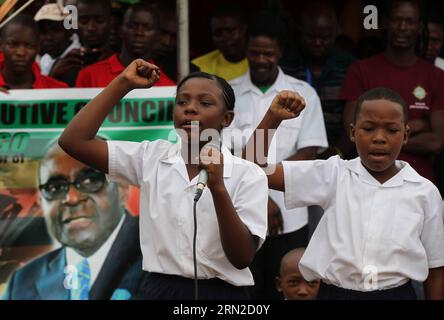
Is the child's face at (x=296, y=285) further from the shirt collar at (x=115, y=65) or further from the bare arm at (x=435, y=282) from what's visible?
the shirt collar at (x=115, y=65)

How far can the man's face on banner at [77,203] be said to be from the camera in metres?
6.39

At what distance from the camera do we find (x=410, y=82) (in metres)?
6.39

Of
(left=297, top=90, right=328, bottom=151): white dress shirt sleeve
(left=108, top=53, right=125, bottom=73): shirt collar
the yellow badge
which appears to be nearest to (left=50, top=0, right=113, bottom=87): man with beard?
(left=108, top=53, right=125, bottom=73): shirt collar

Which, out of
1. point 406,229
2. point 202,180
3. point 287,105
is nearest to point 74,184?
point 287,105

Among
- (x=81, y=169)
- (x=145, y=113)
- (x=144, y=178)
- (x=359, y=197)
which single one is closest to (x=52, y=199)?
(x=81, y=169)

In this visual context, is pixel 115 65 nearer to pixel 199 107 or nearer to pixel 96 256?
pixel 96 256

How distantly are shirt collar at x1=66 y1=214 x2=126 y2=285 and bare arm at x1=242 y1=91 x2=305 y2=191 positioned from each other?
1.72m

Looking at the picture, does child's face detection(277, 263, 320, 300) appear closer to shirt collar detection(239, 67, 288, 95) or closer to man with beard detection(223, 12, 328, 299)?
man with beard detection(223, 12, 328, 299)

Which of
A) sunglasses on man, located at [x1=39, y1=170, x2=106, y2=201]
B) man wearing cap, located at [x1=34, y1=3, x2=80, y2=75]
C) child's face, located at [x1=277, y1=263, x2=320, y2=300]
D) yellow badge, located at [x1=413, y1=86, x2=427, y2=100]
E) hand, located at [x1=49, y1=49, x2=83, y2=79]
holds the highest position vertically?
man wearing cap, located at [x1=34, y1=3, x2=80, y2=75]

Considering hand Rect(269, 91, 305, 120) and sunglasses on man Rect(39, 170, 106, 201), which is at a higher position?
hand Rect(269, 91, 305, 120)

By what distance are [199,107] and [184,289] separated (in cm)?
76

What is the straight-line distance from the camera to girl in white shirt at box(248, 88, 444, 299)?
4680mm
